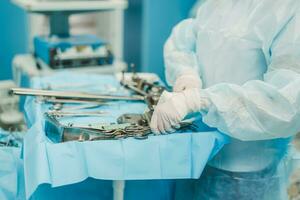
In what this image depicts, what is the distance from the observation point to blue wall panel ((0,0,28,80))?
2301 mm

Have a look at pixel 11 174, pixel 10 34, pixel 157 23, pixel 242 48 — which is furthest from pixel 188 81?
pixel 10 34

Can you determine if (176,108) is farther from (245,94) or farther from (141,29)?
(141,29)

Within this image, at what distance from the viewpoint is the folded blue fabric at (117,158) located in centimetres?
85

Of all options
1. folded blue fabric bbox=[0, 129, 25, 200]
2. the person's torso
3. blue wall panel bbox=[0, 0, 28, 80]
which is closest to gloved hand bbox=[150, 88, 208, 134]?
the person's torso

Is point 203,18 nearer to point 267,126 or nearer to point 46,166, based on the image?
point 267,126

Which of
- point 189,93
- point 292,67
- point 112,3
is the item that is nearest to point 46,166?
point 189,93

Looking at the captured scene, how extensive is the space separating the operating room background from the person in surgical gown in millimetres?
1018

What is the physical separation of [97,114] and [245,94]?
0.42 m

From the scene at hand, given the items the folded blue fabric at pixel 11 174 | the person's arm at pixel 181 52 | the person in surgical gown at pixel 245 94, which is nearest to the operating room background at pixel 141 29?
the person's arm at pixel 181 52

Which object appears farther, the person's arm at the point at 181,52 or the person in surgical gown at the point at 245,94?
the person's arm at the point at 181,52

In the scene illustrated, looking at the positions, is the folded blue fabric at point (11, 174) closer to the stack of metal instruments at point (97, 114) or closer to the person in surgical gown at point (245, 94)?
the stack of metal instruments at point (97, 114)

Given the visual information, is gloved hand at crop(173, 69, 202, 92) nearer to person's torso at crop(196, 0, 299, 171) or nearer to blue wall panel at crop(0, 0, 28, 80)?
person's torso at crop(196, 0, 299, 171)

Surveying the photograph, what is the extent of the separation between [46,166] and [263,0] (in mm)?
630

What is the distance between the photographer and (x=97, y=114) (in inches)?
44.0
